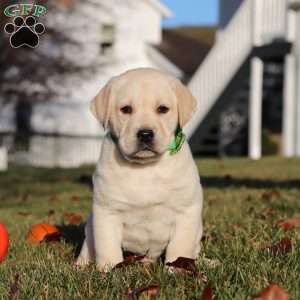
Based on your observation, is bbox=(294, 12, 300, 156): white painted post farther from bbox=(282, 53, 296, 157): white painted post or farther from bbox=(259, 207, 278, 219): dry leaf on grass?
bbox=(259, 207, 278, 219): dry leaf on grass

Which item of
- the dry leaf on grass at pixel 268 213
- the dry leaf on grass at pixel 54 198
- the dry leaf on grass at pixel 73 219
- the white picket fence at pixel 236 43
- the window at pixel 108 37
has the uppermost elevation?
the window at pixel 108 37

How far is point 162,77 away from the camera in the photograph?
3.80m

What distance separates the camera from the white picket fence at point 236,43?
17359mm

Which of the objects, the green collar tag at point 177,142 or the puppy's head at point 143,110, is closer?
the puppy's head at point 143,110

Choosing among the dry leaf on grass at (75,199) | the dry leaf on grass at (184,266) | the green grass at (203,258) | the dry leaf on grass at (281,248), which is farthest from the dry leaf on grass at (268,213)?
the dry leaf on grass at (75,199)

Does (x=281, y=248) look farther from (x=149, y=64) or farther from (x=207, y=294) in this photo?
(x=149, y=64)

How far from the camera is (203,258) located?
365cm

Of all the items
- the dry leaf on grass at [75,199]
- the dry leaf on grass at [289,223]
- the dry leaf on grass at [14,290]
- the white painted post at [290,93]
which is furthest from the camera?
the white painted post at [290,93]

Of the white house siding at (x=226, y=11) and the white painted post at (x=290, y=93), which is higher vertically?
the white house siding at (x=226, y=11)

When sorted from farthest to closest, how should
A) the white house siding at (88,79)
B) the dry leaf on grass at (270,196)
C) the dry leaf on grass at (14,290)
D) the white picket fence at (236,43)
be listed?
the white house siding at (88,79)
the white picket fence at (236,43)
the dry leaf on grass at (270,196)
the dry leaf on grass at (14,290)

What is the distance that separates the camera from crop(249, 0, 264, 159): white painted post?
17.5 meters

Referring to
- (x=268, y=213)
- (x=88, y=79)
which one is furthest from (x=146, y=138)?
(x=88, y=79)

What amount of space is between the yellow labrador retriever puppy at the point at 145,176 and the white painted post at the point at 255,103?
14253 mm

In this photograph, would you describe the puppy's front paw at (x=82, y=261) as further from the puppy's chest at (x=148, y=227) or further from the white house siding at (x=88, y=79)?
the white house siding at (x=88, y=79)
